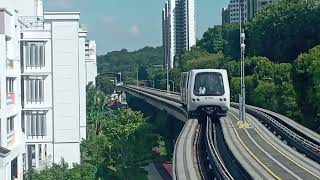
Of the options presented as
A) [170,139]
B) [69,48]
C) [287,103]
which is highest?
[69,48]

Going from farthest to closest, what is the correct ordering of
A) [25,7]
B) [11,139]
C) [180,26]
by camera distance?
[180,26] → [25,7] → [11,139]

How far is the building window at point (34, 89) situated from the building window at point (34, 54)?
0.99 metres

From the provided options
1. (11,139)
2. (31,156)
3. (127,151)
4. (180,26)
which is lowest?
(31,156)

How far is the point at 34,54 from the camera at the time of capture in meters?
43.9

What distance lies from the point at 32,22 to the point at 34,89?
23.5 feet

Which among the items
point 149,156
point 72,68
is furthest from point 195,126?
point 72,68

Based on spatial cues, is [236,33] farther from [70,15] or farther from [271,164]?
[271,164]

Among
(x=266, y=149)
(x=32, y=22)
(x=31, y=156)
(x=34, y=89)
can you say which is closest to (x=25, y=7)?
(x=32, y=22)

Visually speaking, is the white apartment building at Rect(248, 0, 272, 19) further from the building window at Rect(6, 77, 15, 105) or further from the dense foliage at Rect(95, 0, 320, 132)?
the building window at Rect(6, 77, 15, 105)

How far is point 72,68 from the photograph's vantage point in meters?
46.2

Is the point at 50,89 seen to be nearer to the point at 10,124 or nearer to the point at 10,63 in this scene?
the point at 10,63

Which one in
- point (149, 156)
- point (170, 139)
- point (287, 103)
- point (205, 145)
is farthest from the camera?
point (170, 139)

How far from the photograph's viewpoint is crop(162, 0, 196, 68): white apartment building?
591 feet

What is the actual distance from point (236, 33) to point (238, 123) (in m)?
70.4
